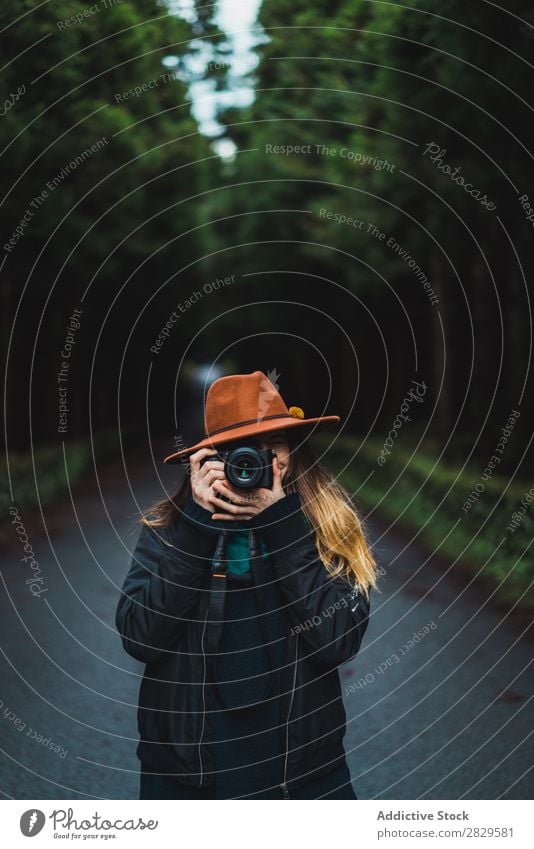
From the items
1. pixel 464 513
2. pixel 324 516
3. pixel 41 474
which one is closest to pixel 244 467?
pixel 324 516

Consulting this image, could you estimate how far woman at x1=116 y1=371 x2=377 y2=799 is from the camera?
261 cm

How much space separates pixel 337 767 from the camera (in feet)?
9.11

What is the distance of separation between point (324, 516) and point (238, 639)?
1.53ft

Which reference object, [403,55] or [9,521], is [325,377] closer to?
[9,521]

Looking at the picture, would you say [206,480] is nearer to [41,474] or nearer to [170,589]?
[170,589]

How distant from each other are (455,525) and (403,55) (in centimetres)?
525

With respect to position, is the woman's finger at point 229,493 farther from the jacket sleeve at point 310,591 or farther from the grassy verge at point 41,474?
the grassy verge at point 41,474

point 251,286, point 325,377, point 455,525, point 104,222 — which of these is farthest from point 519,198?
point 325,377

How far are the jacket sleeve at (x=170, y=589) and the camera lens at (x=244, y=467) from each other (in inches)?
5.5

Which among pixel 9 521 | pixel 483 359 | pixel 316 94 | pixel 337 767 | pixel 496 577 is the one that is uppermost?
pixel 316 94
